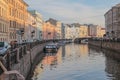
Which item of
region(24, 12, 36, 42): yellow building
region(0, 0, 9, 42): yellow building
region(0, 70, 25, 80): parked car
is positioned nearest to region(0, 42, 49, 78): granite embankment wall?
region(0, 70, 25, 80): parked car

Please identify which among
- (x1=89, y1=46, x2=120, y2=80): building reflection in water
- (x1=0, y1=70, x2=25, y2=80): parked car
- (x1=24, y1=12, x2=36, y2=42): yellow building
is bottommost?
(x1=89, y1=46, x2=120, y2=80): building reflection in water

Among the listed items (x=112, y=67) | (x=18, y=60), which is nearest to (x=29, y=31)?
(x=112, y=67)

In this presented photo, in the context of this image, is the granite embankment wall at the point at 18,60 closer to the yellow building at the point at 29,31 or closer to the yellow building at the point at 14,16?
the yellow building at the point at 14,16

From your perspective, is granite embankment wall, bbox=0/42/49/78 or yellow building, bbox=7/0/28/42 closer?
granite embankment wall, bbox=0/42/49/78

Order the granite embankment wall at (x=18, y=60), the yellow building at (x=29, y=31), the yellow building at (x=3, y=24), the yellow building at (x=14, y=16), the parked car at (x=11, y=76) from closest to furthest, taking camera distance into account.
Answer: the parked car at (x=11, y=76) → the granite embankment wall at (x=18, y=60) → the yellow building at (x=3, y=24) → the yellow building at (x=14, y=16) → the yellow building at (x=29, y=31)

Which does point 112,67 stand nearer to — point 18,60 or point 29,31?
point 18,60

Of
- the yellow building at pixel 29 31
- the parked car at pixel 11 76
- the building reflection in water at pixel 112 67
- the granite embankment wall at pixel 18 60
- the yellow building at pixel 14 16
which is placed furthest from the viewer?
the yellow building at pixel 29 31

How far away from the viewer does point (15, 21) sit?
86250mm

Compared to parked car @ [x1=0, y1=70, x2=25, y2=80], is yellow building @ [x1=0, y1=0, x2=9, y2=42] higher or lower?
higher

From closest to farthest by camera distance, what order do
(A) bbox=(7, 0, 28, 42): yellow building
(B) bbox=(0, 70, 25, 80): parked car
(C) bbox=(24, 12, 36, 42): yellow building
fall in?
1. (B) bbox=(0, 70, 25, 80): parked car
2. (A) bbox=(7, 0, 28, 42): yellow building
3. (C) bbox=(24, 12, 36, 42): yellow building

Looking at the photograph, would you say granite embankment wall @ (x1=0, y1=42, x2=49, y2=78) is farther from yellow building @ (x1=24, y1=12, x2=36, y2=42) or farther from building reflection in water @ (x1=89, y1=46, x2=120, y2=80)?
yellow building @ (x1=24, y1=12, x2=36, y2=42)

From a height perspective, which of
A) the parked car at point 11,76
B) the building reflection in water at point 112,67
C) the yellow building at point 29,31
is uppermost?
the yellow building at point 29,31

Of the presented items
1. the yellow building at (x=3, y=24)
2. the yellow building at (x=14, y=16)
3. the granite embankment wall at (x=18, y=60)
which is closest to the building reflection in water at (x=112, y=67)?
the granite embankment wall at (x=18, y=60)

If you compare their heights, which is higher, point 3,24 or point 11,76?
point 3,24
